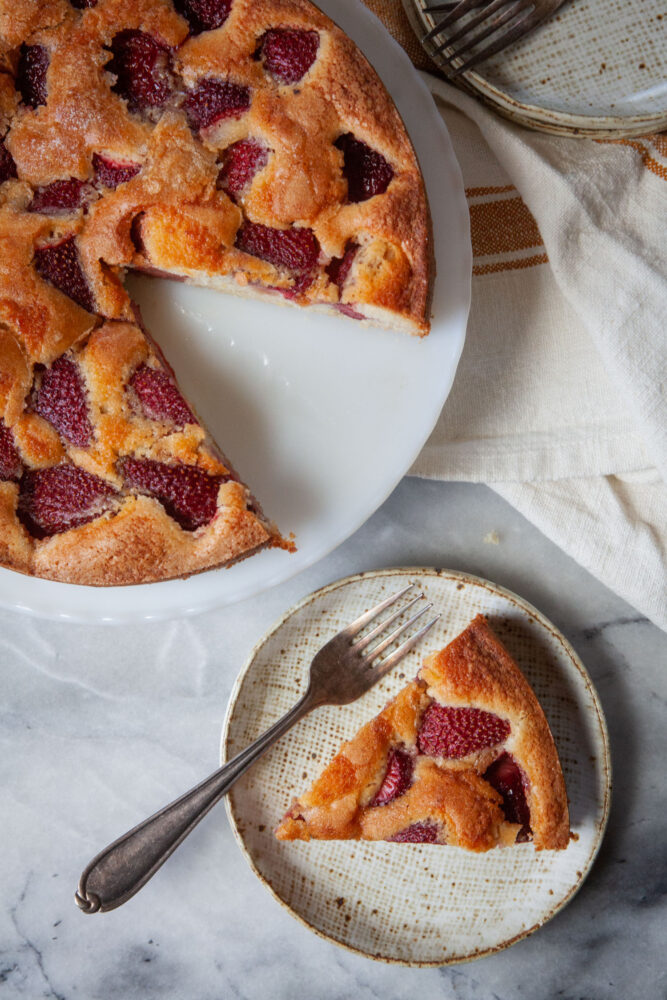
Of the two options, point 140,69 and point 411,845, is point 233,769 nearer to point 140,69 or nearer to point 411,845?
point 411,845

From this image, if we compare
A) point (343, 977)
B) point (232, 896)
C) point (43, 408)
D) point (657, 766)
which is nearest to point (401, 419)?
point (43, 408)

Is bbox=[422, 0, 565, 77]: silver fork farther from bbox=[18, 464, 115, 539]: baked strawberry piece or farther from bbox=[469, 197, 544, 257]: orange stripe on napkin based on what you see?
bbox=[18, 464, 115, 539]: baked strawberry piece

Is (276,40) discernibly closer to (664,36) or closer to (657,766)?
(664,36)

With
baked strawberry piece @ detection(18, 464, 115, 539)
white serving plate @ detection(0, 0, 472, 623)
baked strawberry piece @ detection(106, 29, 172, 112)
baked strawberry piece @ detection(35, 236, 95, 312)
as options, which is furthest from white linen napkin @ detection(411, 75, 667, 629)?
baked strawberry piece @ detection(35, 236, 95, 312)

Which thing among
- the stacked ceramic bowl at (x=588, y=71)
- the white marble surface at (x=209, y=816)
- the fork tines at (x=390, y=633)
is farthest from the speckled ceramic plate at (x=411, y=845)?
the stacked ceramic bowl at (x=588, y=71)

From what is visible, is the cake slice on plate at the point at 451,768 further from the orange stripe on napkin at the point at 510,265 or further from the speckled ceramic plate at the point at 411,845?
the orange stripe on napkin at the point at 510,265
